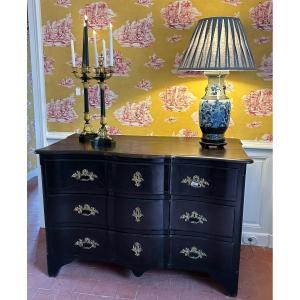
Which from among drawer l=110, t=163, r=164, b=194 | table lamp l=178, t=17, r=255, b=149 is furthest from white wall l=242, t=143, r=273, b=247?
drawer l=110, t=163, r=164, b=194

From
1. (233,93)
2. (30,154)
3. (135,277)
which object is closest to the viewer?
(135,277)

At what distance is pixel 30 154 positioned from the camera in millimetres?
3832

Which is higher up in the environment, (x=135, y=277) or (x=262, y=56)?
(x=262, y=56)

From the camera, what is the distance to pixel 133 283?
197 centimetres

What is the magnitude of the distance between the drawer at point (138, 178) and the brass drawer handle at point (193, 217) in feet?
0.65

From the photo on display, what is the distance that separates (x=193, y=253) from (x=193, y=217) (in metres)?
0.23

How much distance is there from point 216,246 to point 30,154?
280cm

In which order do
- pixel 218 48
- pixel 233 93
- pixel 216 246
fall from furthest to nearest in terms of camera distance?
pixel 233 93 < pixel 216 246 < pixel 218 48

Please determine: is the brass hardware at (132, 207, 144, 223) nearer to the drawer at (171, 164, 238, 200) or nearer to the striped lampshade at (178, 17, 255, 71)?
the drawer at (171, 164, 238, 200)

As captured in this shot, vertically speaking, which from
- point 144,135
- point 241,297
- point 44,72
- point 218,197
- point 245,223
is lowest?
point 241,297

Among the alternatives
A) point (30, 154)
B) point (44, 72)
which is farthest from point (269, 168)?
point (30, 154)

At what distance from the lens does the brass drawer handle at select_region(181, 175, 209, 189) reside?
1.75 m

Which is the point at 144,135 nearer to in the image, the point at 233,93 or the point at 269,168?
the point at 233,93

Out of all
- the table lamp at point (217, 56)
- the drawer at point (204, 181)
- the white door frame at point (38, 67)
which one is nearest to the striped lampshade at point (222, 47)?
the table lamp at point (217, 56)
